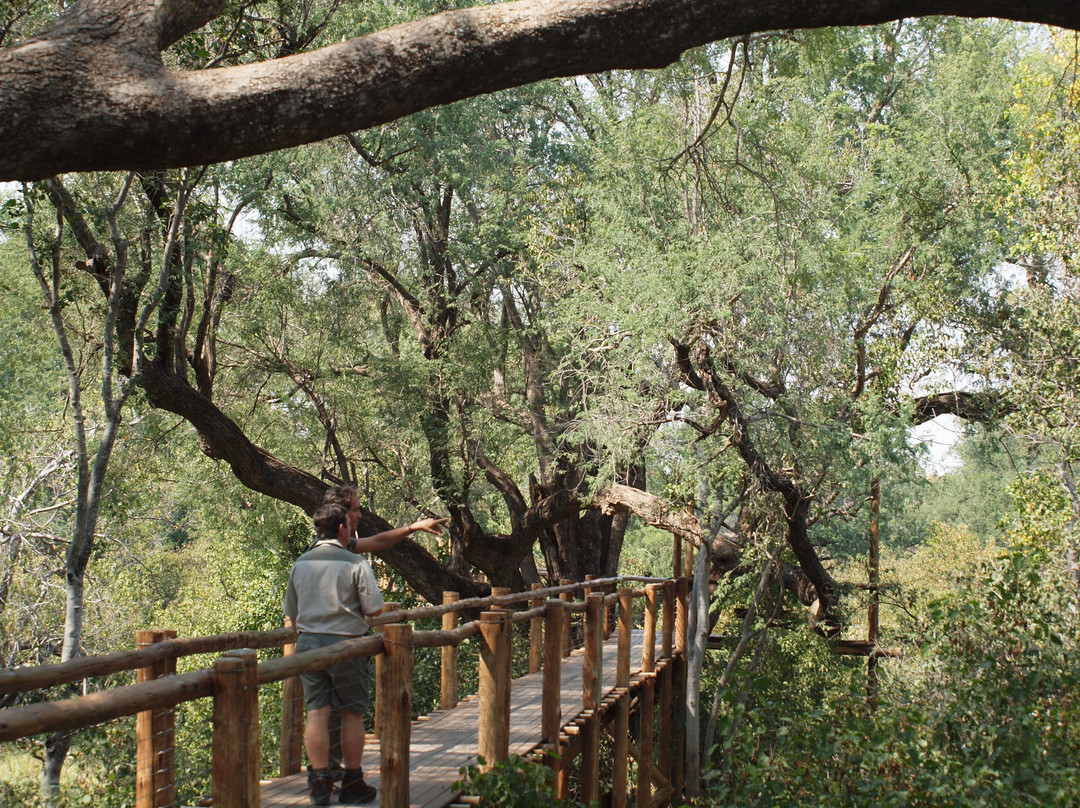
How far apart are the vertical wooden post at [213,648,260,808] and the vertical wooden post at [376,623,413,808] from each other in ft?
3.26

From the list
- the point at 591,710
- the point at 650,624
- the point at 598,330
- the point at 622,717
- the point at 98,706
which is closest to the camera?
the point at 98,706

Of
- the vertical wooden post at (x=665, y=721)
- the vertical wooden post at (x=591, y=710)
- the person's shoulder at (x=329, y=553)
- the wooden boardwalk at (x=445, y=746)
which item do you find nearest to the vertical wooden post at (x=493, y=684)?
the wooden boardwalk at (x=445, y=746)

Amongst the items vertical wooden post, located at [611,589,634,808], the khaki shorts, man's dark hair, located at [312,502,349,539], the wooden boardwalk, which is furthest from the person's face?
vertical wooden post, located at [611,589,634,808]

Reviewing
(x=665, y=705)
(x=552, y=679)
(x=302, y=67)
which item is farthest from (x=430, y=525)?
(x=665, y=705)

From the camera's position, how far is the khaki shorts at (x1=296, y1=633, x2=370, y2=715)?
4918 mm

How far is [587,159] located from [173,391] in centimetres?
743

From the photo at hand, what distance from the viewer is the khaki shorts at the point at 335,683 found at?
16.1 feet

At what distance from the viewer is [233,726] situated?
11.1ft

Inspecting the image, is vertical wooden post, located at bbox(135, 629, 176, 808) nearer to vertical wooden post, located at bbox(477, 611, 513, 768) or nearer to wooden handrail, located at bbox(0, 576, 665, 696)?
wooden handrail, located at bbox(0, 576, 665, 696)

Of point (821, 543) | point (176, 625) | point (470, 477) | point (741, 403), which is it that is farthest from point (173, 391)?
→ point (176, 625)

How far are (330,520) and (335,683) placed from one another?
79cm

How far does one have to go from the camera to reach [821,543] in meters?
16.5

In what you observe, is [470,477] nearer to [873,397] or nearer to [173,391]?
[173,391]

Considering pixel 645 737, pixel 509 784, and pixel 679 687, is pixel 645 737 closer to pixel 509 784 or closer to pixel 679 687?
pixel 679 687
